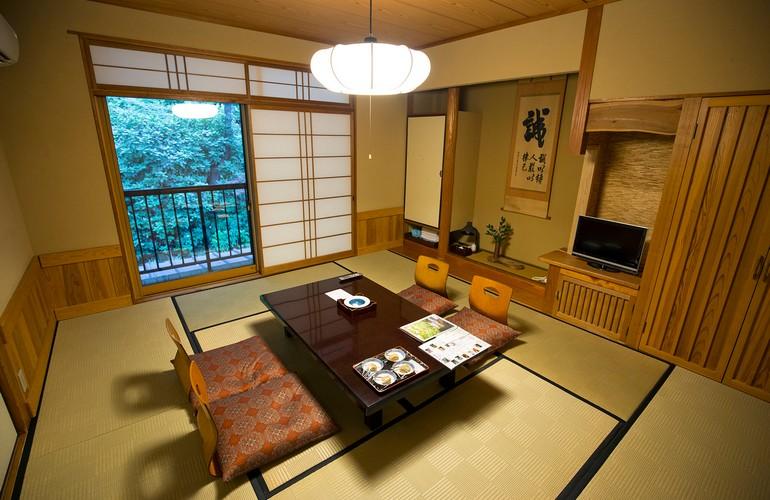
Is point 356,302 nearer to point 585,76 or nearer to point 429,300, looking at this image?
point 429,300

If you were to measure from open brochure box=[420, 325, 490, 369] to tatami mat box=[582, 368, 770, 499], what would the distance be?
2.72 feet

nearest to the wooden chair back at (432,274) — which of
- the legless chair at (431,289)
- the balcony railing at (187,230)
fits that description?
the legless chair at (431,289)

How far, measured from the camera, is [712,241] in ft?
7.91

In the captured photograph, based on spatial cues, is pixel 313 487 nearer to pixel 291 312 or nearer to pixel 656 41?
pixel 291 312

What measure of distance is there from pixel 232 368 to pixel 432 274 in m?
1.94

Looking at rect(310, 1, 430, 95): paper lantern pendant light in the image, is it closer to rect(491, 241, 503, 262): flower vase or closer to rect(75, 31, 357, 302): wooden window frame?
rect(75, 31, 357, 302): wooden window frame

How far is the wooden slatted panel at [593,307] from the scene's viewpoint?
2912 mm

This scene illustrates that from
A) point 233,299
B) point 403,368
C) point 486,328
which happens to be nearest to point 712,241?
point 486,328

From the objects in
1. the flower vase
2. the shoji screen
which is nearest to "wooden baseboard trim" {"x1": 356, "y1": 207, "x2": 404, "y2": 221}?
the shoji screen

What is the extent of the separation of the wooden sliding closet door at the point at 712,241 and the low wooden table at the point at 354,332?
1836 millimetres

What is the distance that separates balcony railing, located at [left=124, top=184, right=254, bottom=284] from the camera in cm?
438

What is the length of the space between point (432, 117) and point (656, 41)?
2487 mm

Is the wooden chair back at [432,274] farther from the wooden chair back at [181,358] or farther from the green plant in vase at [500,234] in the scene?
the wooden chair back at [181,358]

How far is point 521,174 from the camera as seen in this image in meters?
4.18
